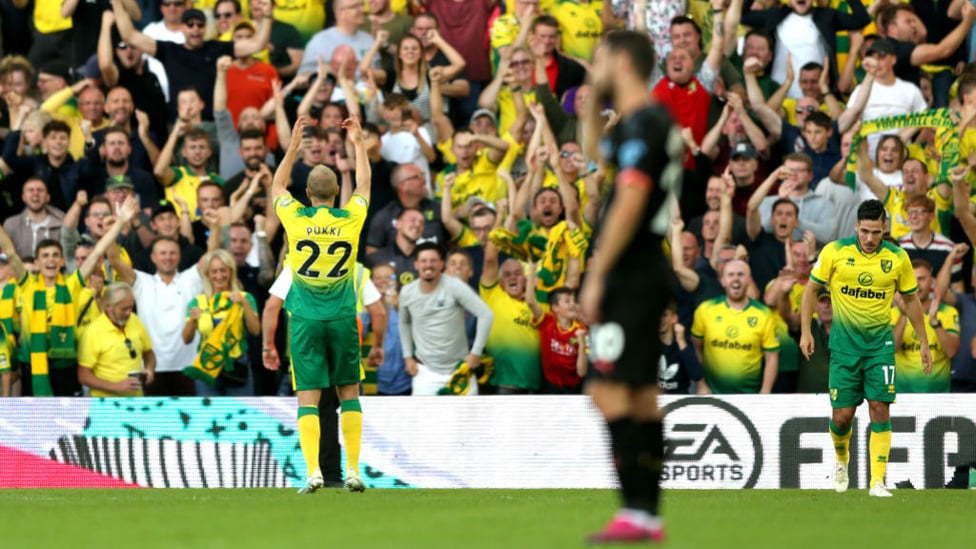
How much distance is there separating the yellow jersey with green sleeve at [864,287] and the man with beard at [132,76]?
10145 mm

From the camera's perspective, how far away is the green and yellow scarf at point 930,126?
59.0 ft

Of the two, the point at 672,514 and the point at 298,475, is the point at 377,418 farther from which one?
the point at 672,514

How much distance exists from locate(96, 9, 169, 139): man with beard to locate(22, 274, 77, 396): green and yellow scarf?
398cm

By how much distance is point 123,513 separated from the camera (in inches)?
420

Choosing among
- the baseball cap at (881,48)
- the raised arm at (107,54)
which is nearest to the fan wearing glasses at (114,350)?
the raised arm at (107,54)

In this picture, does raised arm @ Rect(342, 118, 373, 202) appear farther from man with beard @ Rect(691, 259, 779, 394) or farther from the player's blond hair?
man with beard @ Rect(691, 259, 779, 394)

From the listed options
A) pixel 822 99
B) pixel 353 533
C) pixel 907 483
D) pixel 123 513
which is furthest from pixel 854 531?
pixel 822 99

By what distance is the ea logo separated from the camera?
25.2 feet

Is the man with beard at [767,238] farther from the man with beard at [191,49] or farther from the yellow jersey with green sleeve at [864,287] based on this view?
the man with beard at [191,49]

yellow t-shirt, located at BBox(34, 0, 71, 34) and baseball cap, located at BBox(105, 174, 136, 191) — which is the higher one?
yellow t-shirt, located at BBox(34, 0, 71, 34)

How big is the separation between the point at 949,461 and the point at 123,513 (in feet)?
28.4

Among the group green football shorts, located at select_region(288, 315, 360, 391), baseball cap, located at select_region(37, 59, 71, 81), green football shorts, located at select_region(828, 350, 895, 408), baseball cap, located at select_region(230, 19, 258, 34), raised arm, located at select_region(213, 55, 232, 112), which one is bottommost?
green football shorts, located at select_region(828, 350, 895, 408)

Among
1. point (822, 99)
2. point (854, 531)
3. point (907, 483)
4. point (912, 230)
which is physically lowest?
point (907, 483)

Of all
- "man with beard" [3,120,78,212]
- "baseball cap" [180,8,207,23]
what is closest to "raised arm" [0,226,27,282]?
"man with beard" [3,120,78,212]
